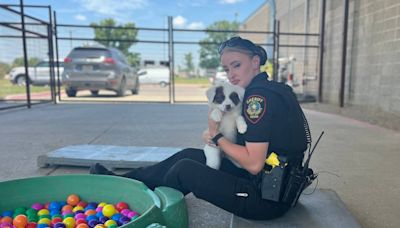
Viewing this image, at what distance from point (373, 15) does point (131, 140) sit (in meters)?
5.76

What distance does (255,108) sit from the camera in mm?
1879

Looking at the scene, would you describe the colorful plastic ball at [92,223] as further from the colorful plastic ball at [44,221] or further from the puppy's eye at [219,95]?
the puppy's eye at [219,95]

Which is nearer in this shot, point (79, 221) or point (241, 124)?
point (241, 124)

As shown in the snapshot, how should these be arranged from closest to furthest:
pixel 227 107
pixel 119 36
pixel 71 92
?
1. pixel 227 107
2. pixel 71 92
3. pixel 119 36

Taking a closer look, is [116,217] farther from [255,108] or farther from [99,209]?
[255,108]

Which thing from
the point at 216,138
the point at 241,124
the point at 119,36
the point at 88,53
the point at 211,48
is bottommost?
the point at 216,138

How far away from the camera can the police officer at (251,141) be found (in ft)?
6.21

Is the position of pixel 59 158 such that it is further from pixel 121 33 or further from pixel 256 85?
pixel 121 33

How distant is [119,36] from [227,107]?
30060mm

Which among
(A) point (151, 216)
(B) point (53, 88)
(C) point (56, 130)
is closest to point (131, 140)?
(C) point (56, 130)

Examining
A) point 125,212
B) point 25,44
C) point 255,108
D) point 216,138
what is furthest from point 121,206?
point 25,44

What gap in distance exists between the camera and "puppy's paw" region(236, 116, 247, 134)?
6.50 feet

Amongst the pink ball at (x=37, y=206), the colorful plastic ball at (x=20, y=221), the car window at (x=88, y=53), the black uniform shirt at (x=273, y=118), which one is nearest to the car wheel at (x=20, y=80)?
the car window at (x=88, y=53)

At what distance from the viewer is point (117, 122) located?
6.68m
